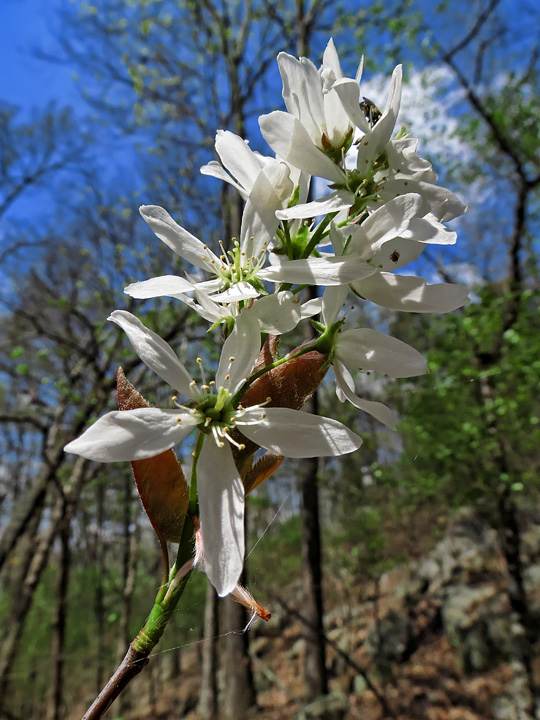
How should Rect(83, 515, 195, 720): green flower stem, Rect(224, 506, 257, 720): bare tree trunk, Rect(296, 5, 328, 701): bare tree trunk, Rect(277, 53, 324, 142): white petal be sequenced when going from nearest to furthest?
Rect(83, 515, 195, 720): green flower stem → Rect(277, 53, 324, 142): white petal → Rect(224, 506, 257, 720): bare tree trunk → Rect(296, 5, 328, 701): bare tree trunk

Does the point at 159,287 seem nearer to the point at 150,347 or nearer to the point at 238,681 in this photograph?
the point at 150,347

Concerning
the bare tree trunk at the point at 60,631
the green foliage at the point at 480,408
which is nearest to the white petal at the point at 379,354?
the green foliage at the point at 480,408

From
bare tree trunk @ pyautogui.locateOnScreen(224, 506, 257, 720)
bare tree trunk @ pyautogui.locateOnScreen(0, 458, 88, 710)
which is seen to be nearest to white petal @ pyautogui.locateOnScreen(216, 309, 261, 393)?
bare tree trunk @ pyautogui.locateOnScreen(0, 458, 88, 710)

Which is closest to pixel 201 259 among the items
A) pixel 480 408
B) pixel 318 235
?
pixel 318 235

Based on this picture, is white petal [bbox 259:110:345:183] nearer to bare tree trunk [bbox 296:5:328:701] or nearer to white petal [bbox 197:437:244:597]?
white petal [bbox 197:437:244:597]

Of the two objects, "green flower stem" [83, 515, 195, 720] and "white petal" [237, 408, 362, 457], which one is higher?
"white petal" [237, 408, 362, 457]

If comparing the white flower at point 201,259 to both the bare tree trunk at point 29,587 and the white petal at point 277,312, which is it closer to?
the white petal at point 277,312

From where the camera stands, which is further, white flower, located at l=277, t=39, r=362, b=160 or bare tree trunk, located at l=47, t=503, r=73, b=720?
bare tree trunk, located at l=47, t=503, r=73, b=720

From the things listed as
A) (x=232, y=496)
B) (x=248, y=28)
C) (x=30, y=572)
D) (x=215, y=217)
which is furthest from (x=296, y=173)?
(x=248, y=28)
